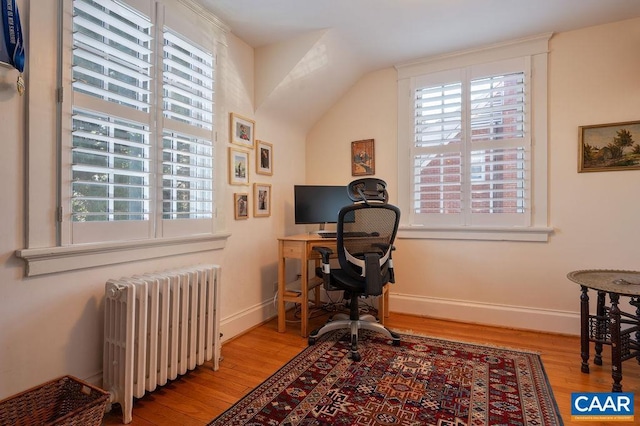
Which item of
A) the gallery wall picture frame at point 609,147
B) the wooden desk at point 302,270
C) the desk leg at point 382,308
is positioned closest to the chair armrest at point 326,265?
the wooden desk at point 302,270

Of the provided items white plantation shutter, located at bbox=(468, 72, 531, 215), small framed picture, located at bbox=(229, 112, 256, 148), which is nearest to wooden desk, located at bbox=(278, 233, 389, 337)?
small framed picture, located at bbox=(229, 112, 256, 148)

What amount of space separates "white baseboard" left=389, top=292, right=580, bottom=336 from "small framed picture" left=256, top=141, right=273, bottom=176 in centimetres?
186

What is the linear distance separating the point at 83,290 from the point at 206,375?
37.2 inches

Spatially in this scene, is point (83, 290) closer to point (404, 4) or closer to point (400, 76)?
point (404, 4)

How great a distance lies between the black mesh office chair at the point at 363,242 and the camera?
94.1 inches

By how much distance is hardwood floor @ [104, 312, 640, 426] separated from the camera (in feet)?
5.79

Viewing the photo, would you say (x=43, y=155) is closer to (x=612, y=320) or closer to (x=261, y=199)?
(x=261, y=199)

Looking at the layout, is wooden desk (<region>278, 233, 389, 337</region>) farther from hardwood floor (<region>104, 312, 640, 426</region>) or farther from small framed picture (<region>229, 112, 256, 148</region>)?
small framed picture (<region>229, 112, 256, 148</region>)

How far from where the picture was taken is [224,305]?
2713mm

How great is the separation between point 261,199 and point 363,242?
47.4 inches

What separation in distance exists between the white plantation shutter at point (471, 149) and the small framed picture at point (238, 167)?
1723 millimetres

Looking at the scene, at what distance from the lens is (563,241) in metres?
2.86

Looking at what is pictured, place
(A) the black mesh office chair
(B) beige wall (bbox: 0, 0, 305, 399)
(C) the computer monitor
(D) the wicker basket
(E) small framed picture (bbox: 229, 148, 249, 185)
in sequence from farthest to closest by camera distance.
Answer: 1. (C) the computer monitor
2. (E) small framed picture (bbox: 229, 148, 249, 185)
3. (A) the black mesh office chair
4. (B) beige wall (bbox: 0, 0, 305, 399)
5. (D) the wicker basket

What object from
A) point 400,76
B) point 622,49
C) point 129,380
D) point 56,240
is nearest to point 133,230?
point 56,240
